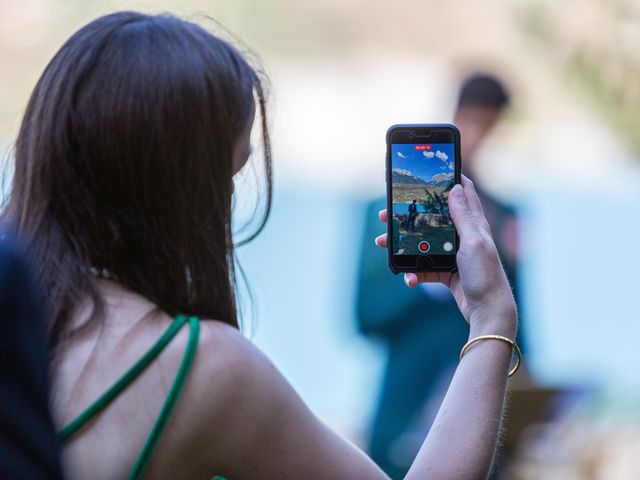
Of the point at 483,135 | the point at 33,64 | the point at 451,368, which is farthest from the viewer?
the point at 33,64

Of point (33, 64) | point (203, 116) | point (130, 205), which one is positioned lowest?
point (33, 64)

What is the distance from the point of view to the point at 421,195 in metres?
1.59

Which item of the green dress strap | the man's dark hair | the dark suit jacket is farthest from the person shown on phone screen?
the man's dark hair

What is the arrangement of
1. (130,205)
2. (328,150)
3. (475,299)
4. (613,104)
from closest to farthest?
(130,205), (475,299), (613,104), (328,150)

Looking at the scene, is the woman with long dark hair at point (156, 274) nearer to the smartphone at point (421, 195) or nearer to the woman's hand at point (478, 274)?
the woman's hand at point (478, 274)

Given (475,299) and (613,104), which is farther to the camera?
(613,104)

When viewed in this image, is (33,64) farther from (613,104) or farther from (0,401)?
(0,401)

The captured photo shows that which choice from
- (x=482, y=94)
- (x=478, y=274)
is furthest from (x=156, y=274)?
(x=482, y=94)

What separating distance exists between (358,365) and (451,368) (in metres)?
1.62

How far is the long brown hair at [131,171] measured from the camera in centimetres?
125

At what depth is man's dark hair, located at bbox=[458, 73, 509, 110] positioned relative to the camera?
146 inches

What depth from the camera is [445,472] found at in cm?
134

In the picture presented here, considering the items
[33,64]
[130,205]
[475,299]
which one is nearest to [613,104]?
[33,64]

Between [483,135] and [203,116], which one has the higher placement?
[203,116]
